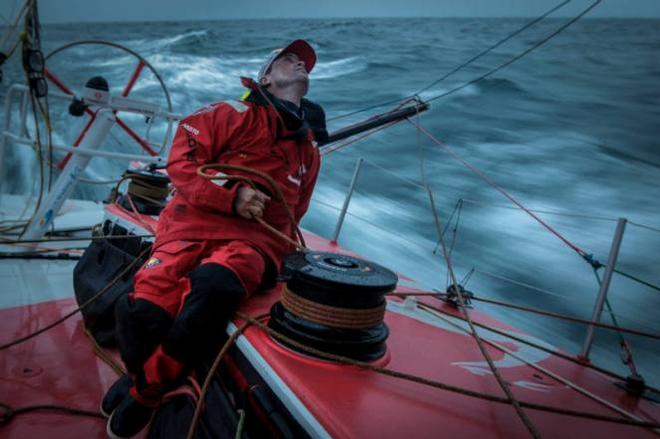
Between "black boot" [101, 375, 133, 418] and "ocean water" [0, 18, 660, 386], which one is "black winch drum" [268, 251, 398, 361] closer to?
"black boot" [101, 375, 133, 418]

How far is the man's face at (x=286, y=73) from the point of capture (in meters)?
1.68

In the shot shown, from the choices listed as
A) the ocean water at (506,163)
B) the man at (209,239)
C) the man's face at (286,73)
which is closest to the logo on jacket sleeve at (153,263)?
the man at (209,239)

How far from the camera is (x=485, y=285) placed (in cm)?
414

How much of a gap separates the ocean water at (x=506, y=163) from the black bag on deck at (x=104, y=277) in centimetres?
128

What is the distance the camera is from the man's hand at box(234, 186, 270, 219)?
1343 mm

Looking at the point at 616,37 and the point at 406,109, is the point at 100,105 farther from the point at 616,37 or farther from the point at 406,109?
the point at 616,37

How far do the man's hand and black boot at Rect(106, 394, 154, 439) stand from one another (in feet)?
2.08

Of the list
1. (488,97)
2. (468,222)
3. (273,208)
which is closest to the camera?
(273,208)

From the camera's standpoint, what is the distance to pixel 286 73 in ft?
5.57

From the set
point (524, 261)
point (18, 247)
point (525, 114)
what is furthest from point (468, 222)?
point (18, 247)

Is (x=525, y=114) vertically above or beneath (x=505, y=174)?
above

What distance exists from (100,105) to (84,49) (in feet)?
48.0

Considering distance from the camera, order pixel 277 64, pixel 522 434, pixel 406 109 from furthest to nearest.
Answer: pixel 406 109 → pixel 277 64 → pixel 522 434

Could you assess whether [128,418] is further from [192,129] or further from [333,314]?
[192,129]
